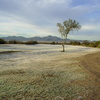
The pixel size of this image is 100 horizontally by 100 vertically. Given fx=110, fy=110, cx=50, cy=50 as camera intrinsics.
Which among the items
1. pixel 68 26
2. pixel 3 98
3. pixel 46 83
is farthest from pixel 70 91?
pixel 68 26

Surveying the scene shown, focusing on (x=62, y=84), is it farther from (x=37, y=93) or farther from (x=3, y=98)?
(x=3, y=98)

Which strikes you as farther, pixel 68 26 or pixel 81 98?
pixel 68 26

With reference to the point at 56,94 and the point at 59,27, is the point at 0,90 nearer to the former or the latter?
the point at 56,94

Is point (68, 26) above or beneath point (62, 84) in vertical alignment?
above

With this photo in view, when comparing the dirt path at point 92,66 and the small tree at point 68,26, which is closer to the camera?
the dirt path at point 92,66

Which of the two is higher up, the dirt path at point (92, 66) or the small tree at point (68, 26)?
the small tree at point (68, 26)

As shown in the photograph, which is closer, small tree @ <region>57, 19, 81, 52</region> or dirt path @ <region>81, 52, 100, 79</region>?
dirt path @ <region>81, 52, 100, 79</region>

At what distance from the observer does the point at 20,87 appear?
4.21 metres

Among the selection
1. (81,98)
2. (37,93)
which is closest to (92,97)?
(81,98)

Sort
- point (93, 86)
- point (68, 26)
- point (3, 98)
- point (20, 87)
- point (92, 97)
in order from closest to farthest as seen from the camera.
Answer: point (3, 98), point (92, 97), point (20, 87), point (93, 86), point (68, 26)

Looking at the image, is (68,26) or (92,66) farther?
(68,26)

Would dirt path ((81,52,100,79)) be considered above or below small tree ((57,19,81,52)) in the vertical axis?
below

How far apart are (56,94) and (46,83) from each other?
3.33ft

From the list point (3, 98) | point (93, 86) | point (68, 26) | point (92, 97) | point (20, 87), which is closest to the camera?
point (3, 98)
